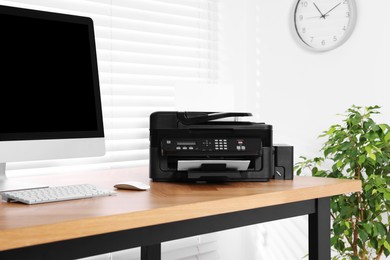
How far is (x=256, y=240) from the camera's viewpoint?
3320mm

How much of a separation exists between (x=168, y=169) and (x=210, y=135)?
0.19 m

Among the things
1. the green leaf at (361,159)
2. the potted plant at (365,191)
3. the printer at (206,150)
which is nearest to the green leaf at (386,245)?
the potted plant at (365,191)

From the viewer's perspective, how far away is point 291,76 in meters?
3.19

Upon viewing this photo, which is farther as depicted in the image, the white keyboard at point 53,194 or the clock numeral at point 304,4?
the clock numeral at point 304,4

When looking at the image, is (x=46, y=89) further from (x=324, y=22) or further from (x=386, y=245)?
(x=324, y=22)

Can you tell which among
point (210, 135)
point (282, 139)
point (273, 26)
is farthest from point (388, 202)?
point (273, 26)

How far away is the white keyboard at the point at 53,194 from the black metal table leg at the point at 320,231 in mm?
762

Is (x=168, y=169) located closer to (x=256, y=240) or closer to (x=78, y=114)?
(x=78, y=114)

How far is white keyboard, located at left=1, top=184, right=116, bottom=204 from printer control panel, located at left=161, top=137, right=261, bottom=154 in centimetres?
31

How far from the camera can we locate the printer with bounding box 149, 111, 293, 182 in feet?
5.77

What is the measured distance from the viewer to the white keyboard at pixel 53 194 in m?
1.38

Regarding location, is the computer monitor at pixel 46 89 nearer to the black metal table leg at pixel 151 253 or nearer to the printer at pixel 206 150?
the printer at pixel 206 150

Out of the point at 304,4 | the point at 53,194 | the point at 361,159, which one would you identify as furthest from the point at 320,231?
the point at 304,4

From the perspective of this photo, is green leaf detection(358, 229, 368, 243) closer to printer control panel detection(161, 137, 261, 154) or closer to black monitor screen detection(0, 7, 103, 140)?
printer control panel detection(161, 137, 261, 154)
